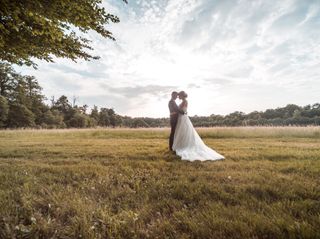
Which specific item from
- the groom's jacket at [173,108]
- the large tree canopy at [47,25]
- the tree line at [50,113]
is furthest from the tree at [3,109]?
the groom's jacket at [173,108]

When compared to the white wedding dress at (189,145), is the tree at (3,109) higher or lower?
higher

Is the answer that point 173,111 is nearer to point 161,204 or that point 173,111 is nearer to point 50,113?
point 161,204

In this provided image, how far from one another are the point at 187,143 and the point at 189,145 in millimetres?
166

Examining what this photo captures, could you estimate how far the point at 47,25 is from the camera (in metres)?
4.62

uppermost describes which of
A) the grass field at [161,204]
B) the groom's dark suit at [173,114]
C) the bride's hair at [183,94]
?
the bride's hair at [183,94]

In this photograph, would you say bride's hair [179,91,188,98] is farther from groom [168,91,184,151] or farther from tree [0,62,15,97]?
tree [0,62,15,97]

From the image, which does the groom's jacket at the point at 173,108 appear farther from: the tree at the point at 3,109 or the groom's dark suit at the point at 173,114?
the tree at the point at 3,109

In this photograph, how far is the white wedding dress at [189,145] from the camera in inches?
272

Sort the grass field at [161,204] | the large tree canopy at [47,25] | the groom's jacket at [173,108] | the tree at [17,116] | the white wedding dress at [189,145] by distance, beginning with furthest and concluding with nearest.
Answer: the tree at [17,116]
the groom's jacket at [173,108]
the white wedding dress at [189,145]
the large tree canopy at [47,25]
the grass field at [161,204]

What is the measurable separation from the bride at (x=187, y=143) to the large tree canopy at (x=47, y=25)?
406 cm

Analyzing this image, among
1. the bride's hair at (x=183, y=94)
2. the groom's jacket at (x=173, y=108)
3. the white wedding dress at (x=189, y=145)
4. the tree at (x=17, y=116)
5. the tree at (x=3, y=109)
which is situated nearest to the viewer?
the white wedding dress at (x=189, y=145)

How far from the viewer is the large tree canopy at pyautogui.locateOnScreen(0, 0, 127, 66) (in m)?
4.17

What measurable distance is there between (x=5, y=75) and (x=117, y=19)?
188 feet

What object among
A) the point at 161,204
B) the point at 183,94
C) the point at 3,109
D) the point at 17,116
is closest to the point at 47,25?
the point at 161,204
